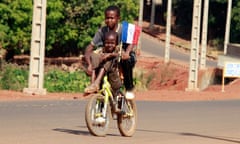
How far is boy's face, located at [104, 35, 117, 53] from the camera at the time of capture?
1253 cm

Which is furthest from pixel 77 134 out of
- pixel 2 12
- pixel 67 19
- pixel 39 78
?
pixel 67 19

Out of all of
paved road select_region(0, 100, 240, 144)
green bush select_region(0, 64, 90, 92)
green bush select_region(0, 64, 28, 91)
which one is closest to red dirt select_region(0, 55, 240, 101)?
green bush select_region(0, 64, 90, 92)

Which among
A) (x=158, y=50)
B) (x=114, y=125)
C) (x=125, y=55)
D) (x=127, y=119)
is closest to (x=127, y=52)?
(x=125, y=55)

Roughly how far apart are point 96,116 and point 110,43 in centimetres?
109

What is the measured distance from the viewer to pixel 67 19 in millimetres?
59406

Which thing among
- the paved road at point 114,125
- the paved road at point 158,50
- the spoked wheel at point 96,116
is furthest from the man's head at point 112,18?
the paved road at point 158,50

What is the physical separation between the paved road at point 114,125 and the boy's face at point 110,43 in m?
1.32

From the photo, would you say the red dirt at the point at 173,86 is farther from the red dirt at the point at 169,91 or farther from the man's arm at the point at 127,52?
the man's arm at the point at 127,52

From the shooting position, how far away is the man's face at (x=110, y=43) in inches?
493

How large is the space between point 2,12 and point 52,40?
483 centimetres

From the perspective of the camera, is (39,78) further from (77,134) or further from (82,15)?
(82,15)

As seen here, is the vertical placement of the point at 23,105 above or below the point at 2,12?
below

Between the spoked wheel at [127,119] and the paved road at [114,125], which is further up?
the spoked wheel at [127,119]

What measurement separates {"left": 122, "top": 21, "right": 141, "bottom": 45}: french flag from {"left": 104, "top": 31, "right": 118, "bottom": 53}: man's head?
168mm
